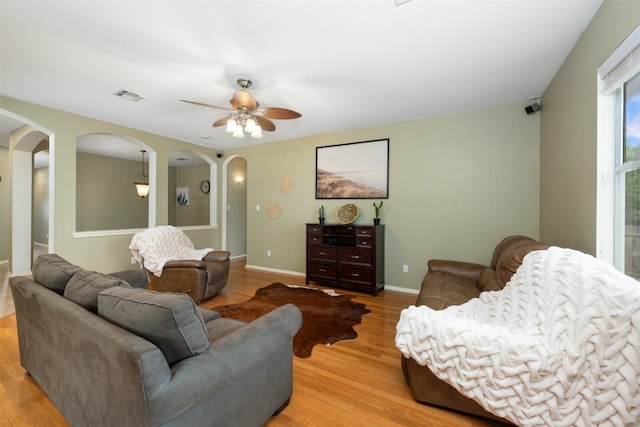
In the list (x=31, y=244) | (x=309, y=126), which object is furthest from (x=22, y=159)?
(x=309, y=126)

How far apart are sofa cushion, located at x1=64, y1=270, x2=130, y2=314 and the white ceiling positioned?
1769mm

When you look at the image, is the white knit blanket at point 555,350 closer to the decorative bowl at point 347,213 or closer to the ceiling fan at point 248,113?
the ceiling fan at point 248,113

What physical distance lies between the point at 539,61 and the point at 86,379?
3888 millimetres

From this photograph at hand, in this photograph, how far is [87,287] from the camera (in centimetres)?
144

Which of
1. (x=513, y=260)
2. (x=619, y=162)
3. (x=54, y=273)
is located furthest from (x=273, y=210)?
(x=619, y=162)

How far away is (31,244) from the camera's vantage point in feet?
15.8

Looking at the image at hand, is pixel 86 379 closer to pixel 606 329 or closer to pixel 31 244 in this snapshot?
pixel 606 329

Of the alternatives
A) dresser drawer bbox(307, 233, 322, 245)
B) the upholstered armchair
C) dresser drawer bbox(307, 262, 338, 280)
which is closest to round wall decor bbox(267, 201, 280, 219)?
dresser drawer bbox(307, 233, 322, 245)

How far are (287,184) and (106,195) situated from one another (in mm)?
5237

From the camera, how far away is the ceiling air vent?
304cm

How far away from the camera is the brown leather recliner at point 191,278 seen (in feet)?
10.7

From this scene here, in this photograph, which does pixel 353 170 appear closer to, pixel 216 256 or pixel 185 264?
pixel 216 256

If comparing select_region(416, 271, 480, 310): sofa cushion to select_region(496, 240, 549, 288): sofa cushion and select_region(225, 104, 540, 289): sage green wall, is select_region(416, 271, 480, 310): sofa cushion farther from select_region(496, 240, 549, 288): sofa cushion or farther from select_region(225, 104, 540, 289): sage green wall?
select_region(225, 104, 540, 289): sage green wall

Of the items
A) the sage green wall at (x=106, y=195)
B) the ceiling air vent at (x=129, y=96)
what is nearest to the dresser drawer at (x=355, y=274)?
the ceiling air vent at (x=129, y=96)
